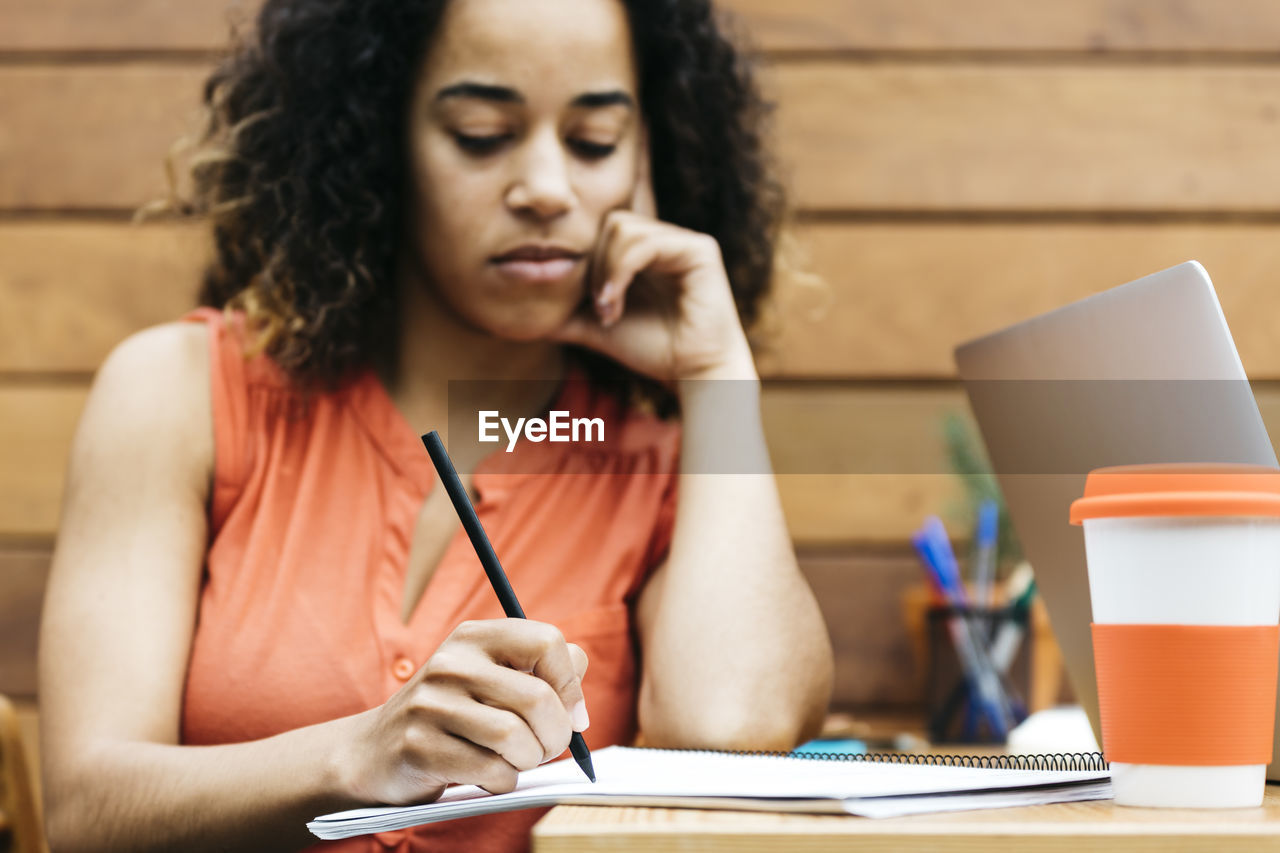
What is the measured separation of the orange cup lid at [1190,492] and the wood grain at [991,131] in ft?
3.45

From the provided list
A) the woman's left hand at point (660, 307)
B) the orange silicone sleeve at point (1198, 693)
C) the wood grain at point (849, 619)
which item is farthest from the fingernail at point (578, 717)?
the wood grain at point (849, 619)

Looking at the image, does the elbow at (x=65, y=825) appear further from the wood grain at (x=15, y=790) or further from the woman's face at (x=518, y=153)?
the woman's face at (x=518, y=153)

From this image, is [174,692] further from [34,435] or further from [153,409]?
[34,435]

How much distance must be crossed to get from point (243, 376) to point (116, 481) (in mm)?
144

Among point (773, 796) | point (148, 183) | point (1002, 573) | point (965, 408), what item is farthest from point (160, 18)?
point (773, 796)

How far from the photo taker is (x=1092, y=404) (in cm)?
60

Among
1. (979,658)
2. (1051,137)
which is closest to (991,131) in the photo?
(1051,137)

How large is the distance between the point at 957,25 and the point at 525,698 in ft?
4.04

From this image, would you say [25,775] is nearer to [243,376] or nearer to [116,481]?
[116,481]

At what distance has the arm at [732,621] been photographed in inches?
33.5

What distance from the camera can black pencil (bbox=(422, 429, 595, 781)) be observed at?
0.53m

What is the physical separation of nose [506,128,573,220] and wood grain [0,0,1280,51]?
61cm

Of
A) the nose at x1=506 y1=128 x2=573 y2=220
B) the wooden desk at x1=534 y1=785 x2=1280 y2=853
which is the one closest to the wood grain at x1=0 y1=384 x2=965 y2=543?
the nose at x1=506 y1=128 x2=573 y2=220

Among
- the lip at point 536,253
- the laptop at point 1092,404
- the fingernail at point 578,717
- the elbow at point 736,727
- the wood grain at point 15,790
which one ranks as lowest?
the wood grain at point 15,790
